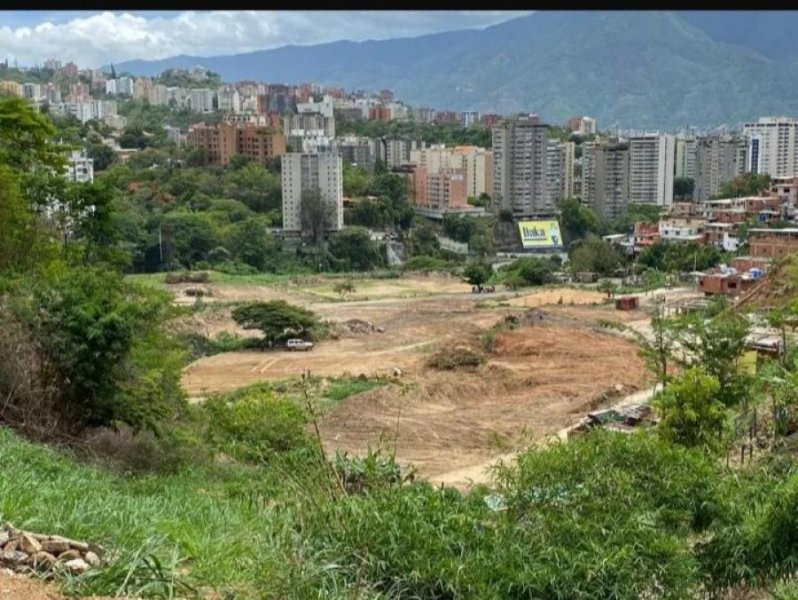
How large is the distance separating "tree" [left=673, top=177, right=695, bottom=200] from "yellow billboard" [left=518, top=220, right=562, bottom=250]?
16.4 feet

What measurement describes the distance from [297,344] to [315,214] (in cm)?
1051

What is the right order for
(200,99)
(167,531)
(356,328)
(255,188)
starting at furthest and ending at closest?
(200,99)
(255,188)
(356,328)
(167,531)

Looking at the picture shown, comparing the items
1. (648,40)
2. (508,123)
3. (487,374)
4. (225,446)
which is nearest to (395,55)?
(648,40)

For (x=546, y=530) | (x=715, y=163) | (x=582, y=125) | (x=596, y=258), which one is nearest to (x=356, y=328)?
(x=596, y=258)

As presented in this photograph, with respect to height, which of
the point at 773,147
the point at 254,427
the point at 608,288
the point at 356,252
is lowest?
the point at 608,288

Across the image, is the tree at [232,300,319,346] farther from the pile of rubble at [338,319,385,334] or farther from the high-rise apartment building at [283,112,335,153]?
the high-rise apartment building at [283,112,335,153]

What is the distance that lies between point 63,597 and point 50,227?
6.99 metres

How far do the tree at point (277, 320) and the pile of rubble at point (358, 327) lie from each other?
600 mm

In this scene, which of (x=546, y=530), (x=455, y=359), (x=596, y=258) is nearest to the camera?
(x=546, y=530)

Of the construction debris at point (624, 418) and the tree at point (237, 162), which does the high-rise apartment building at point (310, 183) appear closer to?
the tree at point (237, 162)

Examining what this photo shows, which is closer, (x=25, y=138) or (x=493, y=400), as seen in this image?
(x=25, y=138)

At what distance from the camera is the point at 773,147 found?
27.8 meters

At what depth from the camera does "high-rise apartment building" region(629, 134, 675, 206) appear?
88.9 ft

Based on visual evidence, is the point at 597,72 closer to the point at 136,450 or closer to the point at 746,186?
the point at 746,186
